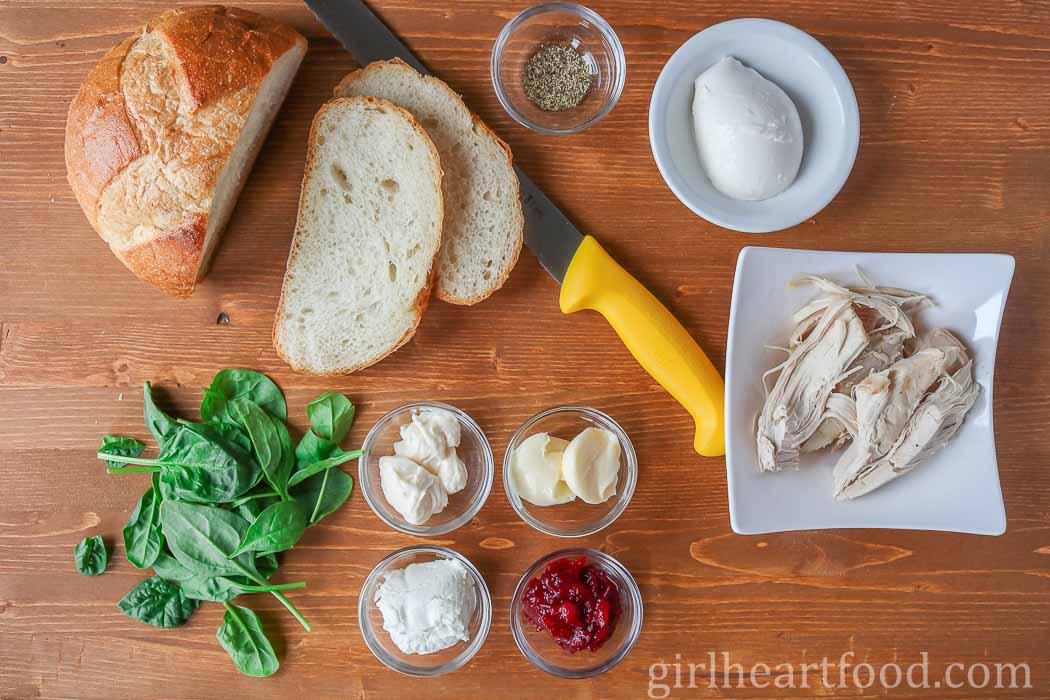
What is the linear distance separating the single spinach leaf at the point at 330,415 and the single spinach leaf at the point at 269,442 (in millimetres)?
83

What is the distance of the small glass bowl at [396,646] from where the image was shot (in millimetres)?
1900

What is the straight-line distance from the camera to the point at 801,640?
2.01 m

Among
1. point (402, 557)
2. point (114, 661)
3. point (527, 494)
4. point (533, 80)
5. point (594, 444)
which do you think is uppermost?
point (533, 80)

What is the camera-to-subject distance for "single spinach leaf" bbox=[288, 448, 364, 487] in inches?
73.6

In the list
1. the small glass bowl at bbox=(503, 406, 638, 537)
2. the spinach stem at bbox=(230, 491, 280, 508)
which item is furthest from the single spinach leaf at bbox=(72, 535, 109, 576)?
the small glass bowl at bbox=(503, 406, 638, 537)

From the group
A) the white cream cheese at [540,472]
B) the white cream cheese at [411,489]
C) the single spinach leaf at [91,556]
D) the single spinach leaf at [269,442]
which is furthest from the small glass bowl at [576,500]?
the single spinach leaf at [91,556]

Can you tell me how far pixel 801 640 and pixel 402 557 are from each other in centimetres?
108

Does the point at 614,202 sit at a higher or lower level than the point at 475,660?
higher

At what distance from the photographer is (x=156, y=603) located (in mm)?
1918

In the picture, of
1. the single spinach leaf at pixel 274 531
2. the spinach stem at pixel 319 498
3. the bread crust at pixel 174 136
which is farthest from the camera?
the spinach stem at pixel 319 498

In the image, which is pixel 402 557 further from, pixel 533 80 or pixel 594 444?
pixel 533 80

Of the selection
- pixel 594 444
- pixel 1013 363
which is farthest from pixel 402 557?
pixel 1013 363

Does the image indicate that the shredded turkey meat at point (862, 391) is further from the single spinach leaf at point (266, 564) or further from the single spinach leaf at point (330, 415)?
the single spinach leaf at point (266, 564)

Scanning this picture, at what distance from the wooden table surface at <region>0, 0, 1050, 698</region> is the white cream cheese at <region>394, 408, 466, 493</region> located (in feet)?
0.36
